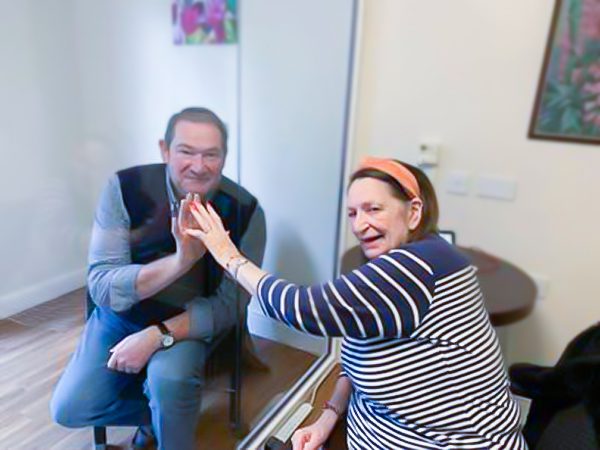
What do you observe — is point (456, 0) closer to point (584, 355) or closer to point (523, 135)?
point (523, 135)

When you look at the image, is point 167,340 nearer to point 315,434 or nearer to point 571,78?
point 315,434

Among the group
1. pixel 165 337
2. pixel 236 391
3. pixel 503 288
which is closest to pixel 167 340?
pixel 165 337

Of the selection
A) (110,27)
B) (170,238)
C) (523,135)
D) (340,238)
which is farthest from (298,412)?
(110,27)

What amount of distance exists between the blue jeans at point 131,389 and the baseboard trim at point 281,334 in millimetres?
303

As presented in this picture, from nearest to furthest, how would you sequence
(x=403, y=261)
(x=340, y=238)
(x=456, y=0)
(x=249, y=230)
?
1. (x=403, y=261)
2. (x=249, y=230)
3. (x=456, y=0)
4. (x=340, y=238)

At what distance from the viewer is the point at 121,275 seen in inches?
50.8

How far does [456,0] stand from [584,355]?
4.22 feet

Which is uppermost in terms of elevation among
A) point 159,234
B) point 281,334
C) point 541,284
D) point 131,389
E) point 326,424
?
point 159,234

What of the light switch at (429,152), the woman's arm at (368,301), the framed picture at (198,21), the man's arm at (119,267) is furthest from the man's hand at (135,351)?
the light switch at (429,152)

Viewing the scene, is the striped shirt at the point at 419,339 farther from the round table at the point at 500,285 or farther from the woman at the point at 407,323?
the round table at the point at 500,285

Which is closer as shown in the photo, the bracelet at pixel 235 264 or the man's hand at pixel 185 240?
the bracelet at pixel 235 264

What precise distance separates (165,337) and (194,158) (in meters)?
0.55

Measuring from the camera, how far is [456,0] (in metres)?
1.59

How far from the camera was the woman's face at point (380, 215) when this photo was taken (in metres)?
0.93
